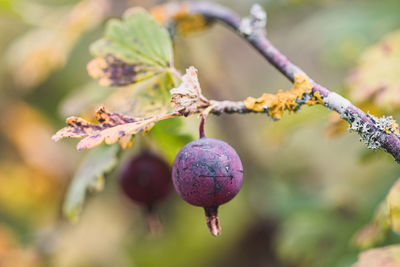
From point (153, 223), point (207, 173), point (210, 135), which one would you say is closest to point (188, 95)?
point (207, 173)

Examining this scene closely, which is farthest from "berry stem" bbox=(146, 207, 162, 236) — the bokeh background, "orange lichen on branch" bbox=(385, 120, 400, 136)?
"orange lichen on branch" bbox=(385, 120, 400, 136)

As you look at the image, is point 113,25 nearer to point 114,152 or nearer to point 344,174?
point 114,152

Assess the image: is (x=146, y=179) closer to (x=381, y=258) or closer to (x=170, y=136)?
(x=170, y=136)

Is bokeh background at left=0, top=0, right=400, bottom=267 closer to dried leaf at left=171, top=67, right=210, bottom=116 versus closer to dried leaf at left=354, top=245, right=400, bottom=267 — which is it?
dried leaf at left=354, top=245, right=400, bottom=267

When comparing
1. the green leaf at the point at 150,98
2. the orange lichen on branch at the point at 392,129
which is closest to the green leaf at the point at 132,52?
the green leaf at the point at 150,98

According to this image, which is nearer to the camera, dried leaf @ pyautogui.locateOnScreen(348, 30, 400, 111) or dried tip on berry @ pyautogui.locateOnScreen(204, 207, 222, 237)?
dried tip on berry @ pyautogui.locateOnScreen(204, 207, 222, 237)
